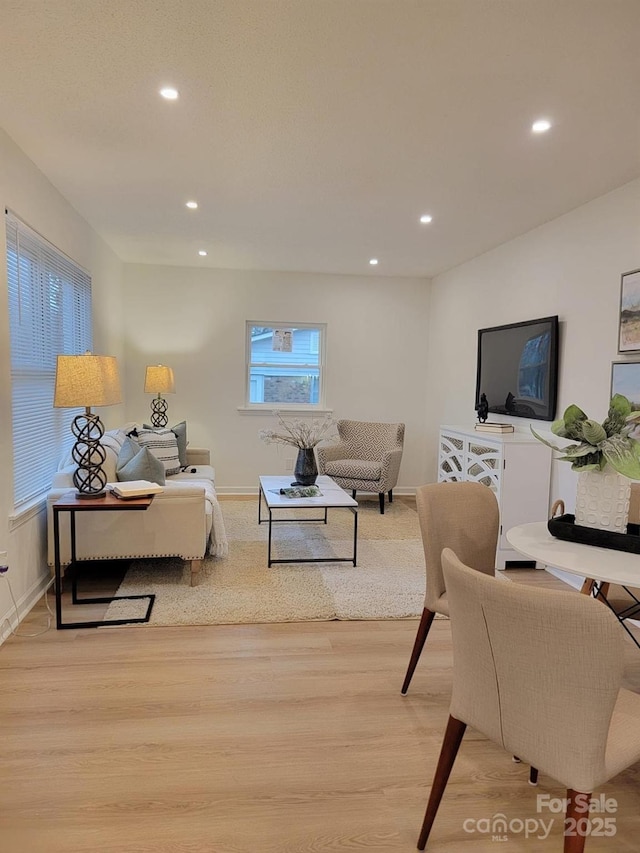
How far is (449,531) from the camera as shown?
2.17 m

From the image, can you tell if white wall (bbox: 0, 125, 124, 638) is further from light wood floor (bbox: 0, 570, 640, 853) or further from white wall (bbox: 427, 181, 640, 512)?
white wall (bbox: 427, 181, 640, 512)

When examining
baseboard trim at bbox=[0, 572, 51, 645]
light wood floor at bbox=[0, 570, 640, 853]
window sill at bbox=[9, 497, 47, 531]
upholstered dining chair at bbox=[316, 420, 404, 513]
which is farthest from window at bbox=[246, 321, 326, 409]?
light wood floor at bbox=[0, 570, 640, 853]

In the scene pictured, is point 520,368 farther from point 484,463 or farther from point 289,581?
point 289,581

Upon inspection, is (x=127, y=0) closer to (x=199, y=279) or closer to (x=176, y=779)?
(x=176, y=779)

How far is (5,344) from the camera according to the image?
8.92ft

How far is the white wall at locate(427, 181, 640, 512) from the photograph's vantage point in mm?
3246

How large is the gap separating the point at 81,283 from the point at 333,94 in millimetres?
2786

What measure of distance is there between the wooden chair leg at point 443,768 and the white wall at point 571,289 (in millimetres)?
2548

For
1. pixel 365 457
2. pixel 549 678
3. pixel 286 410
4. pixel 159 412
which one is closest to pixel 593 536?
pixel 549 678

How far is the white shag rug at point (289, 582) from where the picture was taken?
2.99m

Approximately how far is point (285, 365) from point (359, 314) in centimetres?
108

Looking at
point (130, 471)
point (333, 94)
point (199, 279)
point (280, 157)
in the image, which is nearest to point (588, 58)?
point (333, 94)

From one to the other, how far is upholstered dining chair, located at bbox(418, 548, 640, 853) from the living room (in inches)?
91.1

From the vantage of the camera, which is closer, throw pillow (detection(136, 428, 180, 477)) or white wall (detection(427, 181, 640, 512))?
white wall (detection(427, 181, 640, 512))
